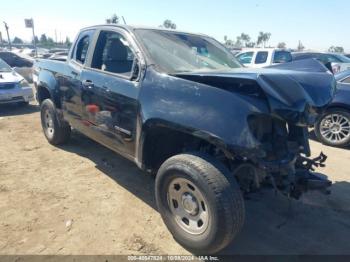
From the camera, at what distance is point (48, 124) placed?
5.95 metres

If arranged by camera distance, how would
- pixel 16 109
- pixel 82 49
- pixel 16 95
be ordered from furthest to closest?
pixel 16 109
pixel 16 95
pixel 82 49

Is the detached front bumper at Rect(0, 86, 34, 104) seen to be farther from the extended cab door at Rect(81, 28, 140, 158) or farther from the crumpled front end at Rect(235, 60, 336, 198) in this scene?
the crumpled front end at Rect(235, 60, 336, 198)

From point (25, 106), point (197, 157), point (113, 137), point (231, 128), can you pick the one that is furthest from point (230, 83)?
point (25, 106)

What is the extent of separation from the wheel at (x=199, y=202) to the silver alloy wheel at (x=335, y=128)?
14.5 ft

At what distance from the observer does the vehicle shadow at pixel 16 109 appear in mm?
8855

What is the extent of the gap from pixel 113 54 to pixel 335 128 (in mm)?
4466

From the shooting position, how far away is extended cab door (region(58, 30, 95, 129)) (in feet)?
15.1

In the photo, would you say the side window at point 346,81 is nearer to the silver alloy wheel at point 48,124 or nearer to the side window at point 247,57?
the silver alloy wheel at point 48,124

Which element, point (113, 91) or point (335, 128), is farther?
point (335, 128)

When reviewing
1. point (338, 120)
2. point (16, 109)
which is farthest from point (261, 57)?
point (16, 109)

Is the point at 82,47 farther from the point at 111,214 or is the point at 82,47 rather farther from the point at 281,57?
the point at 281,57

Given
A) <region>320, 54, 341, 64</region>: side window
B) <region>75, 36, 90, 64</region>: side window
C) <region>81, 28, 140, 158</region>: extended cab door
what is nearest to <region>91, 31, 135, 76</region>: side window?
<region>81, 28, 140, 158</region>: extended cab door

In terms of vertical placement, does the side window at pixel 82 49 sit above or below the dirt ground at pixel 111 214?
above

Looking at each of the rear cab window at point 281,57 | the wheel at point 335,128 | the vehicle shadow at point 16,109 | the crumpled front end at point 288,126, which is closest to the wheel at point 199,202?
the crumpled front end at point 288,126
